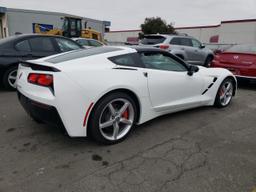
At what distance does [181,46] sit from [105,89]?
7064 mm

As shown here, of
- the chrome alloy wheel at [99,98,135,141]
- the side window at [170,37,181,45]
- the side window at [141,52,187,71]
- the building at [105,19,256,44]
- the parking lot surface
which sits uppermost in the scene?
the building at [105,19,256,44]

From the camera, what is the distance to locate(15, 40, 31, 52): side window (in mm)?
5256

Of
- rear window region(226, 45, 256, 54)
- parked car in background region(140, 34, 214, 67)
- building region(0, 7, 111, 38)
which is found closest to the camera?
rear window region(226, 45, 256, 54)

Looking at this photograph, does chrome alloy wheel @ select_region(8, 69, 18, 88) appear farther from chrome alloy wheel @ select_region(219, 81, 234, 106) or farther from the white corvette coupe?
chrome alloy wheel @ select_region(219, 81, 234, 106)

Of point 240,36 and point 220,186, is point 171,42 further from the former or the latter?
point 240,36

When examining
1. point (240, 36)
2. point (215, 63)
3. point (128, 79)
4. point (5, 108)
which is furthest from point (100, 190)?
point (240, 36)

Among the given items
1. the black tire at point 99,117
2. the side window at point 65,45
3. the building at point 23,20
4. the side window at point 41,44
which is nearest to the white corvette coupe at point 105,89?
the black tire at point 99,117

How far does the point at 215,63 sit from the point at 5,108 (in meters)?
5.90

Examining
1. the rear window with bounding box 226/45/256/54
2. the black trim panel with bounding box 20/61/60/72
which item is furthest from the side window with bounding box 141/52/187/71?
the rear window with bounding box 226/45/256/54

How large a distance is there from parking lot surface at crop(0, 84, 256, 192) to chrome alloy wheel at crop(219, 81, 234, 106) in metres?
0.85

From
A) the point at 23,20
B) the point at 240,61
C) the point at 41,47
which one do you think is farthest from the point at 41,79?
the point at 23,20

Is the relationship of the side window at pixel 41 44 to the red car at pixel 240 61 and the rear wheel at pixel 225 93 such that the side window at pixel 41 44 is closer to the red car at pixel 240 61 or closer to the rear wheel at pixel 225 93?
the rear wheel at pixel 225 93

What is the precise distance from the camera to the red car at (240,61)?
5952 millimetres

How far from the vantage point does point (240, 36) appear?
25.4 m
